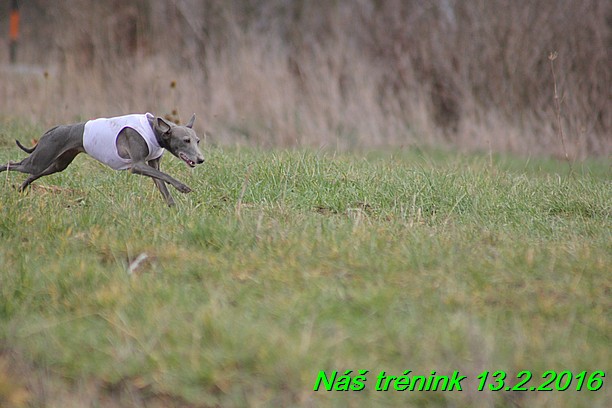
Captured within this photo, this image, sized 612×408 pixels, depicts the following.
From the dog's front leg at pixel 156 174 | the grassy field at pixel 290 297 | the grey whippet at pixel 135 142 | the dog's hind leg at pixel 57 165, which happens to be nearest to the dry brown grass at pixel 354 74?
the dog's hind leg at pixel 57 165

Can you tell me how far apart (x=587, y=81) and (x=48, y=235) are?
908 cm

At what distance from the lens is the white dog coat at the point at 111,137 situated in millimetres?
5551

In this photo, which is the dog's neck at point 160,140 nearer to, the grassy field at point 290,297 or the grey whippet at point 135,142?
the grey whippet at point 135,142

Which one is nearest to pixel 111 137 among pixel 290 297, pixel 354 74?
Answer: pixel 290 297

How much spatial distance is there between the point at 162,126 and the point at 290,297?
88.1 inches

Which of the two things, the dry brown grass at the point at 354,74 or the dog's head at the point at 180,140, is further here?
the dry brown grass at the point at 354,74

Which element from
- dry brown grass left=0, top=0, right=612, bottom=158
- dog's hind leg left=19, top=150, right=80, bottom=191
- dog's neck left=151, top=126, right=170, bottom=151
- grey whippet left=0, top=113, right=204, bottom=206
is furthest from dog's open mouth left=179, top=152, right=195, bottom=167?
dry brown grass left=0, top=0, right=612, bottom=158

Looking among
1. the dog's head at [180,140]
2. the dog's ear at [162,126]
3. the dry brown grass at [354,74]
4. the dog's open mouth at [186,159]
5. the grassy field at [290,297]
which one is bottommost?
the dry brown grass at [354,74]

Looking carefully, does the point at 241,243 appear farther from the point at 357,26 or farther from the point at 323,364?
the point at 357,26

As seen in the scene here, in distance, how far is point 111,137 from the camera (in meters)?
5.54

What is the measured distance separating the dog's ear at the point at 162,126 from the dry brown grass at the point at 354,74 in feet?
14.4

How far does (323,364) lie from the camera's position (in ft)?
10.6

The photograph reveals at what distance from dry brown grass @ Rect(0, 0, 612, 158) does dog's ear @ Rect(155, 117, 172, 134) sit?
14.4 ft

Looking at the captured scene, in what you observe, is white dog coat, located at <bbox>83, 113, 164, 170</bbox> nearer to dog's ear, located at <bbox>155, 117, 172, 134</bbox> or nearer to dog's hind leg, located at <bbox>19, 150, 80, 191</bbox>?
dog's ear, located at <bbox>155, 117, 172, 134</bbox>
